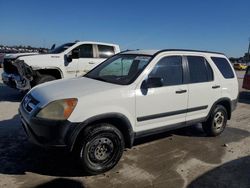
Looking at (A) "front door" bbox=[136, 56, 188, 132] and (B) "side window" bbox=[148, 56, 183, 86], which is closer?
(A) "front door" bbox=[136, 56, 188, 132]

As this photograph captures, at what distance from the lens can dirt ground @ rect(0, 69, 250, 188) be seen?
3725mm

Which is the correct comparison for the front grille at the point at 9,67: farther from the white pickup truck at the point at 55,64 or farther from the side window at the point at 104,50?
the side window at the point at 104,50

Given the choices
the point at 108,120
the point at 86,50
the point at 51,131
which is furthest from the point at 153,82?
the point at 86,50

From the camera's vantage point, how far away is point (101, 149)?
393cm

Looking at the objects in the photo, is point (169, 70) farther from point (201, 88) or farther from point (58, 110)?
point (58, 110)

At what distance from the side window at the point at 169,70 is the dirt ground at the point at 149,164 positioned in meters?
1.32

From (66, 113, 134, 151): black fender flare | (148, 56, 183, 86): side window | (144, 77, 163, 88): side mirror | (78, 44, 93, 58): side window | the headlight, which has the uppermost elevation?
(78, 44, 93, 58): side window

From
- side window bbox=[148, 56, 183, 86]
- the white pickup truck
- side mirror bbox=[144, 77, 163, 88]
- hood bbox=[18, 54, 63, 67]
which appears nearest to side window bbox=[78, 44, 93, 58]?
the white pickup truck

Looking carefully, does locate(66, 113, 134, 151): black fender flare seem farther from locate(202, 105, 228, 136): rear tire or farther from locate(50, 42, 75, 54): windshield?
locate(50, 42, 75, 54): windshield

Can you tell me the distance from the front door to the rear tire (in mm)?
1036

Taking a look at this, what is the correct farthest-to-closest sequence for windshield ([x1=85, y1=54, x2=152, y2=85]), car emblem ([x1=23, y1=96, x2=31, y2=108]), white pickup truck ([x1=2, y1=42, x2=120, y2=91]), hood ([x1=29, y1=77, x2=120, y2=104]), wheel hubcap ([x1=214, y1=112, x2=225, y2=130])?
white pickup truck ([x1=2, y1=42, x2=120, y2=91])
wheel hubcap ([x1=214, y1=112, x2=225, y2=130])
windshield ([x1=85, y1=54, x2=152, y2=85])
car emblem ([x1=23, y1=96, x2=31, y2=108])
hood ([x1=29, y1=77, x2=120, y2=104])

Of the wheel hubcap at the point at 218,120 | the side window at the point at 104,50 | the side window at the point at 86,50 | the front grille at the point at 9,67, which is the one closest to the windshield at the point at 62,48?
the side window at the point at 86,50

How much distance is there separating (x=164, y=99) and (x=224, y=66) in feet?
7.28

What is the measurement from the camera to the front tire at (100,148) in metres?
3.72
